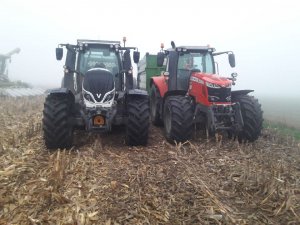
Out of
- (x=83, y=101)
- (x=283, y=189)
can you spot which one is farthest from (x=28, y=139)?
(x=283, y=189)

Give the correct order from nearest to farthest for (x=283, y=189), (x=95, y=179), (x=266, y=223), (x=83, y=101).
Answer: (x=266, y=223) < (x=283, y=189) < (x=95, y=179) < (x=83, y=101)

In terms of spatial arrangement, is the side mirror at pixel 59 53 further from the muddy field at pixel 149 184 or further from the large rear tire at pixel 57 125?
the muddy field at pixel 149 184

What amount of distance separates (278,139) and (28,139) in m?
6.10

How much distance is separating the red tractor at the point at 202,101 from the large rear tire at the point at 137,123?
0.66 meters

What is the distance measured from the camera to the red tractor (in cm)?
789

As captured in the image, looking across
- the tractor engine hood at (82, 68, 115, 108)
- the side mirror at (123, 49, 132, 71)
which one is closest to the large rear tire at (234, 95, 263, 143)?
the side mirror at (123, 49, 132, 71)

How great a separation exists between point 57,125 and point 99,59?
7.10 feet

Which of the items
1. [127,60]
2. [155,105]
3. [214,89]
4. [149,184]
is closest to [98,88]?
[127,60]

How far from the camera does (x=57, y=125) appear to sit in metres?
7.20

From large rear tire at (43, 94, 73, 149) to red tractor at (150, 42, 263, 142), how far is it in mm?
2258

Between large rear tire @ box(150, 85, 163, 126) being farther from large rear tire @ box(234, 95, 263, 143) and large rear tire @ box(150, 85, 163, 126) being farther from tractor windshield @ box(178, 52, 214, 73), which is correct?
large rear tire @ box(234, 95, 263, 143)

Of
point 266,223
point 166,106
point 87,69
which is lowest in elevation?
point 266,223

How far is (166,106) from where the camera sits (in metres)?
8.69

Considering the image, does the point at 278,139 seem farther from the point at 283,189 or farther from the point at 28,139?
the point at 28,139
